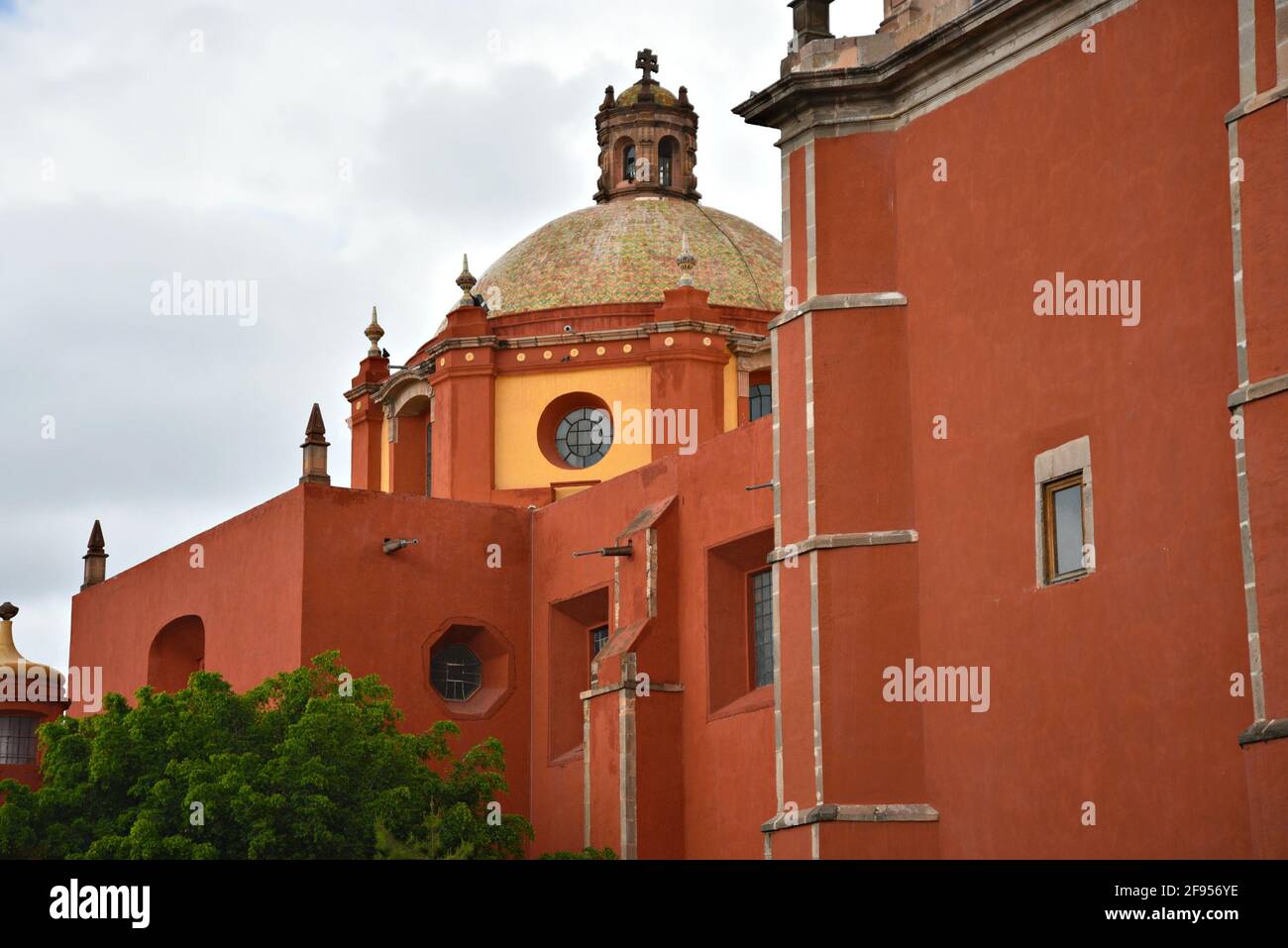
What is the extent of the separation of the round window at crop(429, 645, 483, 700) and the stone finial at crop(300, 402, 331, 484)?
2.68 m

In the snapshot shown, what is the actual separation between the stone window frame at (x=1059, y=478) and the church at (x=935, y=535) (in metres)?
0.03

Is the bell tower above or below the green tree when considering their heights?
above

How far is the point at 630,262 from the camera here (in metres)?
34.1

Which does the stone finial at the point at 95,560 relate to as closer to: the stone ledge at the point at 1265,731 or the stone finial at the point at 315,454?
the stone finial at the point at 315,454

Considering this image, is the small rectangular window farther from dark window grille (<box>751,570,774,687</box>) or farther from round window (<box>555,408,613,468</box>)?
A: round window (<box>555,408,613,468</box>)

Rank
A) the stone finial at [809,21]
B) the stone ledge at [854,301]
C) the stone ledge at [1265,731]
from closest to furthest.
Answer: the stone ledge at [1265,731]
the stone ledge at [854,301]
the stone finial at [809,21]

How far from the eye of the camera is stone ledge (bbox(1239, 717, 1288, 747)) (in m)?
15.9

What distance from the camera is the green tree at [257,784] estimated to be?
75.7 feet

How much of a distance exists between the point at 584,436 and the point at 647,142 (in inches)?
→ 250

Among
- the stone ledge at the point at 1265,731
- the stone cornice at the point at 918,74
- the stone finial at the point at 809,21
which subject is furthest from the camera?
the stone finial at the point at 809,21

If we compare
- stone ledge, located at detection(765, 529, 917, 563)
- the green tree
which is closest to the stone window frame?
stone ledge, located at detection(765, 529, 917, 563)

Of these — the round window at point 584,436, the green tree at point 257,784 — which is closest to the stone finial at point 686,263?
the round window at point 584,436

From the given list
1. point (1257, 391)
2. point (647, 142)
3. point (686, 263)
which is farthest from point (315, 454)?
point (1257, 391)
